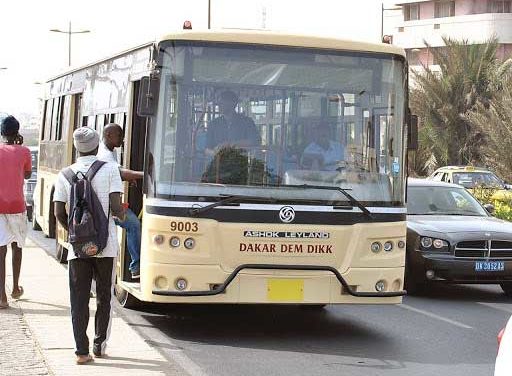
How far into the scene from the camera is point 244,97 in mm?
11469

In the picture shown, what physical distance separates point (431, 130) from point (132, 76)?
43.6 meters

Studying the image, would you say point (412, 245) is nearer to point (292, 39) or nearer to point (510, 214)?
point (292, 39)

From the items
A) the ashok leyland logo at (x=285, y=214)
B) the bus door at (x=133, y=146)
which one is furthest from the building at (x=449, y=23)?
the ashok leyland logo at (x=285, y=214)

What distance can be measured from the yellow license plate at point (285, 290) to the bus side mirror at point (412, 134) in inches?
69.6

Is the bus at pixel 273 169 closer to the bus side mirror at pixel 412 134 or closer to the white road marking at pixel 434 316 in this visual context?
the bus side mirror at pixel 412 134

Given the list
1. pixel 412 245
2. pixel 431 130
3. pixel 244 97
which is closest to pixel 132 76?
pixel 244 97

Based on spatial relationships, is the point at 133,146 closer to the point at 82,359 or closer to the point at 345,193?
the point at 345,193

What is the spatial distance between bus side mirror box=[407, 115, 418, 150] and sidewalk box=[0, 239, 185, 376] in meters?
3.21

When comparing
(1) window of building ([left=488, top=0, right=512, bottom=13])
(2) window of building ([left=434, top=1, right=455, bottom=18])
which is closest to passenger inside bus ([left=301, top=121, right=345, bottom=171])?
(1) window of building ([left=488, top=0, right=512, bottom=13])

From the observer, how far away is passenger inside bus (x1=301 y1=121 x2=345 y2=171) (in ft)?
37.4

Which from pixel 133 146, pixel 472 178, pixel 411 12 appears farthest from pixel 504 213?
pixel 411 12

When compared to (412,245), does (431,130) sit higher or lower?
higher

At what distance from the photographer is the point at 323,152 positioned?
37.7 ft

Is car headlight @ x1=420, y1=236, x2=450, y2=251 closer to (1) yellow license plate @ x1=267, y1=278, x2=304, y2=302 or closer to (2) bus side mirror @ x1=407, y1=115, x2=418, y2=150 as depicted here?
(2) bus side mirror @ x1=407, y1=115, x2=418, y2=150
